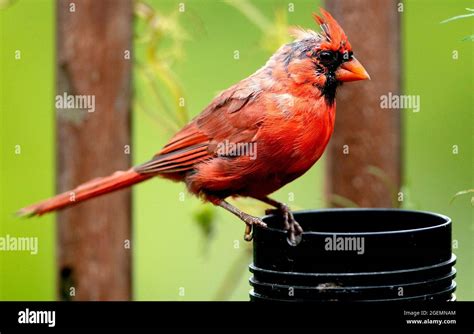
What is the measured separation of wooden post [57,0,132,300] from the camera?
3793 millimetres

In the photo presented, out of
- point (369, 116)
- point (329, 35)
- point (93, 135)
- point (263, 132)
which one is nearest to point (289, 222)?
point (263, 132)

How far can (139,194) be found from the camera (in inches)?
215

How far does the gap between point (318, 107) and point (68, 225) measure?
45.4 inches

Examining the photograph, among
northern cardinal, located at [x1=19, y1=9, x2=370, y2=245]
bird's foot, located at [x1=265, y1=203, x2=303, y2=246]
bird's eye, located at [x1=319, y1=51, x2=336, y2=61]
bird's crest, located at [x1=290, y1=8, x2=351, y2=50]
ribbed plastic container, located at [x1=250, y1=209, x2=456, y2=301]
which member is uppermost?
bird's crest, located at [x1=290, y1=8, x2=351, y2=50]

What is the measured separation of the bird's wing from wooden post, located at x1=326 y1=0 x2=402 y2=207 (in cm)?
67

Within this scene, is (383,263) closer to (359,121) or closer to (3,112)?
(359,121)

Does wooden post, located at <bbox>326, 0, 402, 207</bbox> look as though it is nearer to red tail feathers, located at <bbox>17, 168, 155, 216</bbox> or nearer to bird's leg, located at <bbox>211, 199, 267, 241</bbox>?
bird's leg, located at <bbox>211, 199, 267, 241</bbox>

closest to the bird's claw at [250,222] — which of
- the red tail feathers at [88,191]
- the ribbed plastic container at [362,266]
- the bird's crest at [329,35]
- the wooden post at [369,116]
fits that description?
the ribbed plastic container at [362,266]

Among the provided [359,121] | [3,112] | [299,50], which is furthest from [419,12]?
[3,112]

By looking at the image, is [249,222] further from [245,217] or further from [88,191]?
[88,191]

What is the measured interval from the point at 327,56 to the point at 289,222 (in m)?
0.77

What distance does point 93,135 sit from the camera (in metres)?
3.83

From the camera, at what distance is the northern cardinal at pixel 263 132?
342cm

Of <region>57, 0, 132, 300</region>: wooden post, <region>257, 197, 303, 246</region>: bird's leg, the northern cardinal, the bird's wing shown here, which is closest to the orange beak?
the northern cardinal
